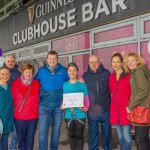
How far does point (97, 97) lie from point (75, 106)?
440 mm

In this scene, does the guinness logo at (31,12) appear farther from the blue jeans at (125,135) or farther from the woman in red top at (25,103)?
the blue jeans at (125,135)

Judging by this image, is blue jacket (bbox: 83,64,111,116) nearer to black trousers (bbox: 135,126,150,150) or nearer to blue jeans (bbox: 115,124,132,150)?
blue jeans (bbox: 115,124,132,150)

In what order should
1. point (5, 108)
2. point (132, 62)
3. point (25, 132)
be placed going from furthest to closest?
point (25, 132) → point (5, 108) → point (132, 62)

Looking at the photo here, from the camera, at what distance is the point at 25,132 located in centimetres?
529

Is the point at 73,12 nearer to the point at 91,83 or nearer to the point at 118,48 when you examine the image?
the point at 118,48

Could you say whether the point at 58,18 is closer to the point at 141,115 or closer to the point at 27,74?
the point at 27,74

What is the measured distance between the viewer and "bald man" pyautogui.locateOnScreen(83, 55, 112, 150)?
541cm

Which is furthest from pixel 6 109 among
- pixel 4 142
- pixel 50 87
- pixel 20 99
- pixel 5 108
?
pixel 50 87

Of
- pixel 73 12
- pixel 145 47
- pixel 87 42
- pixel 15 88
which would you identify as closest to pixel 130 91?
pixel 15 88

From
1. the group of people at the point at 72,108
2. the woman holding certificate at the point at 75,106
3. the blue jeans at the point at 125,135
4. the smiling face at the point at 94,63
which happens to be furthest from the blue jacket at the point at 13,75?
the blue jeans at the point at 125,135

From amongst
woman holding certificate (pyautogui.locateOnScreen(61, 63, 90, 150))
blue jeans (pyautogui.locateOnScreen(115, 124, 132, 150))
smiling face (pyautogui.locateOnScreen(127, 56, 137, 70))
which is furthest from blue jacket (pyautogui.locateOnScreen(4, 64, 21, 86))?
smiling face (pyautogui.locateOnScreen(127, 56, 137, 70))

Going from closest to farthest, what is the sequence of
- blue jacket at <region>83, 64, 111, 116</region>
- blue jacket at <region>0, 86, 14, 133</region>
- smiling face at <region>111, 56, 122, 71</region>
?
blue jacket at <region>0, 86, 14, 133</region>, smiling face at <region>111, 56, 122, 71</region>, blue jacket at <region>83, 64, 111, 116</region>

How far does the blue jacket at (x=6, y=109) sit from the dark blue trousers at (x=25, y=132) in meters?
0.21

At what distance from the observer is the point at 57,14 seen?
1103 centimetres
